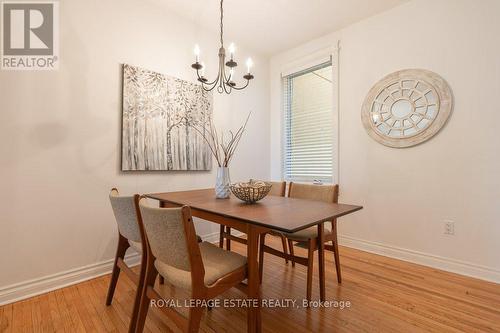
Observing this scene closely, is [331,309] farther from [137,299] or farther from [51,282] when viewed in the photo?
[51,282]

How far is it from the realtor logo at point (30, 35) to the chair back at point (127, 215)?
1.31 m

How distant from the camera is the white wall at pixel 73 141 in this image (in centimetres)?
173

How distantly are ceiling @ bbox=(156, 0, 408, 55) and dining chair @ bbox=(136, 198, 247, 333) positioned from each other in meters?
2.24

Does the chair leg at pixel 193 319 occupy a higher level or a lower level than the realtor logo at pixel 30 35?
lower

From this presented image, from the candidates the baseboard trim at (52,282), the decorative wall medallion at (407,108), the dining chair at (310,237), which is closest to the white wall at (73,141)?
the baseboard trim at (52,282)

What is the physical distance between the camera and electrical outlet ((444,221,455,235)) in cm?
219

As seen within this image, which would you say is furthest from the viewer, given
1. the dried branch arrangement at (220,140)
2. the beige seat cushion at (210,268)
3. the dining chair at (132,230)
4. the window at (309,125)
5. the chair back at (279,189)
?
the window at (309,125)

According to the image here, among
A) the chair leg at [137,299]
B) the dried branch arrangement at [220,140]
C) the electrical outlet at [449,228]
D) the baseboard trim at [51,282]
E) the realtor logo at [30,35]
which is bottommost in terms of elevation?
the baseboard trim at [51,282]

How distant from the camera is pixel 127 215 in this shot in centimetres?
145

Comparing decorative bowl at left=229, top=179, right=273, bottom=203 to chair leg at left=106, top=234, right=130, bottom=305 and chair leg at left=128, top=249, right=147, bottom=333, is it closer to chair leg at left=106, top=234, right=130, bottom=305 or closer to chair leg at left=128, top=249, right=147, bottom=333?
chair leg at left=128, top=249, right=147, bottom=333

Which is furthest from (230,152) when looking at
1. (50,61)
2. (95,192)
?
(50,61)

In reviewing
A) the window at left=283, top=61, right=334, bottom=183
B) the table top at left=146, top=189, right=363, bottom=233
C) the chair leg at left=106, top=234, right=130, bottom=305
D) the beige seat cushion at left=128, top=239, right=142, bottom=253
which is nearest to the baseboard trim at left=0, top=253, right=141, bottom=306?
the chair leg at left=106, top=234, right=130, bottom=305

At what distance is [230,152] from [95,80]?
1.60 m

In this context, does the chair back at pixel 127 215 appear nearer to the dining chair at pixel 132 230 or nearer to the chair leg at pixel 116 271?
the dining chair at pixel 132 230
